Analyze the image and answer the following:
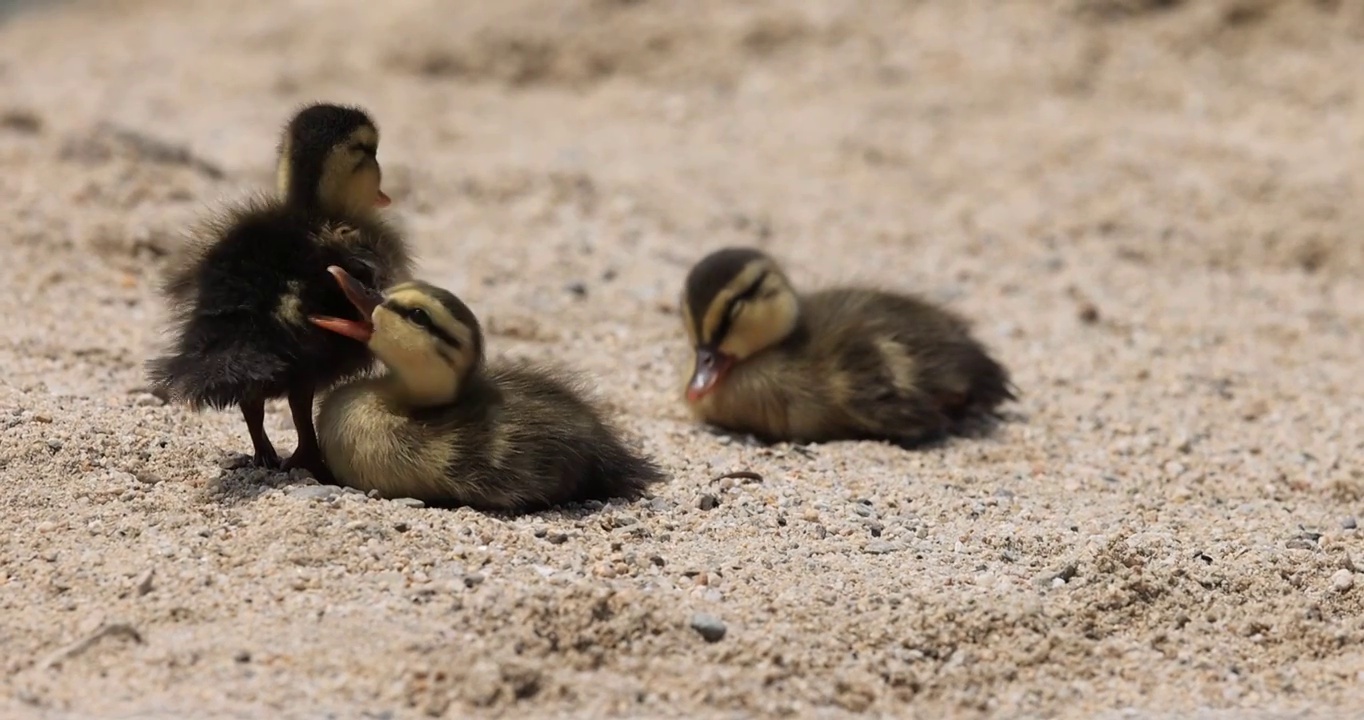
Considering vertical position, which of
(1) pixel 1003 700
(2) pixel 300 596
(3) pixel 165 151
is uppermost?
(3) pixel 165 151

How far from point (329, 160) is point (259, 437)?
87cm

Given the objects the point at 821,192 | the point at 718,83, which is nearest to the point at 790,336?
the point at 821,192

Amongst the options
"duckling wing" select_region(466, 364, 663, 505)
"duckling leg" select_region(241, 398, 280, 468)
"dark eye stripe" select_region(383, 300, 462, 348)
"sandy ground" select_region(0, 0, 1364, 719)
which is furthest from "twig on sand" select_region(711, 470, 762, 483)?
"duckling leg" select_region(241, 398, 280, 468)

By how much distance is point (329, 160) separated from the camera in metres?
5.29

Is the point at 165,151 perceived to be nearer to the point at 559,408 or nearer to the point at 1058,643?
the point at 559,408

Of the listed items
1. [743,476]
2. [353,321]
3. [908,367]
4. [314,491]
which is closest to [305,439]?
[314,491]

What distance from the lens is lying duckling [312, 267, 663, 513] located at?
194 inches

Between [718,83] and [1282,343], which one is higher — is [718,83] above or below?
above

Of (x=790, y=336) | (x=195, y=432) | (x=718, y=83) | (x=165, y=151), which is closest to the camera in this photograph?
(x=195, y=432)

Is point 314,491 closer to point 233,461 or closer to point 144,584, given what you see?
point 233,461

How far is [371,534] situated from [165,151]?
200 inches

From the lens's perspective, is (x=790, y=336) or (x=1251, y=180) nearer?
(x=790, y=336)

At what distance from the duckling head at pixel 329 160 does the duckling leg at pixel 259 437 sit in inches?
25.8

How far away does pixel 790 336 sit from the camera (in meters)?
6.54
